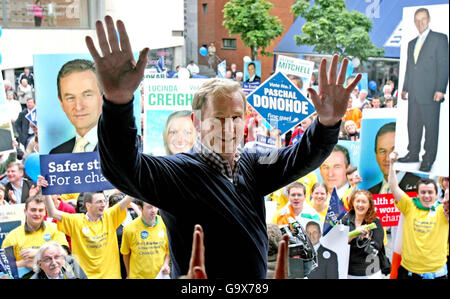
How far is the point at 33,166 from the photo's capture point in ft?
7.57

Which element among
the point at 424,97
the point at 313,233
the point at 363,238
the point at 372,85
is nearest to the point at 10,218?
the point at 313,233

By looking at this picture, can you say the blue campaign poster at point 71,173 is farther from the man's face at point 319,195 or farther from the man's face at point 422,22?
the man's face at point 422,22

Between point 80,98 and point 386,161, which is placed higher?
point 80,98

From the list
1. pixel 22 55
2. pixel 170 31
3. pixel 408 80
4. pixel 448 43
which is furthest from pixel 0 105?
pixel 448 43

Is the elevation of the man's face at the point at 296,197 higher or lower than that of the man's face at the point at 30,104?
lower

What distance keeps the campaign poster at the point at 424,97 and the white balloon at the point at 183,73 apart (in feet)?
2.74

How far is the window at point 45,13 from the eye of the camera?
75.9 inches

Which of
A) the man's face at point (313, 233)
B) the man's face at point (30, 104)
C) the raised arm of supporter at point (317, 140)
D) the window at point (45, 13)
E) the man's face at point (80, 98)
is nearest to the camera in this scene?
the raised arm of supporter at point (317, 140)

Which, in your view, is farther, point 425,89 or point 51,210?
point 51,210

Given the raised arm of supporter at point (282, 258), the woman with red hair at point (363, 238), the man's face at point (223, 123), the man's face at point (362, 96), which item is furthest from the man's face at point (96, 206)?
the man's face at point (362, 96)

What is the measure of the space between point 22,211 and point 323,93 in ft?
4.98

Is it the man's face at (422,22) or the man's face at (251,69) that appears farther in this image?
the man's face at (251,69)

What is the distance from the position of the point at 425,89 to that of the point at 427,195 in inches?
19.6

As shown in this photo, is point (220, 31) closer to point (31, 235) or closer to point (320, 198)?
point (320, 198)
